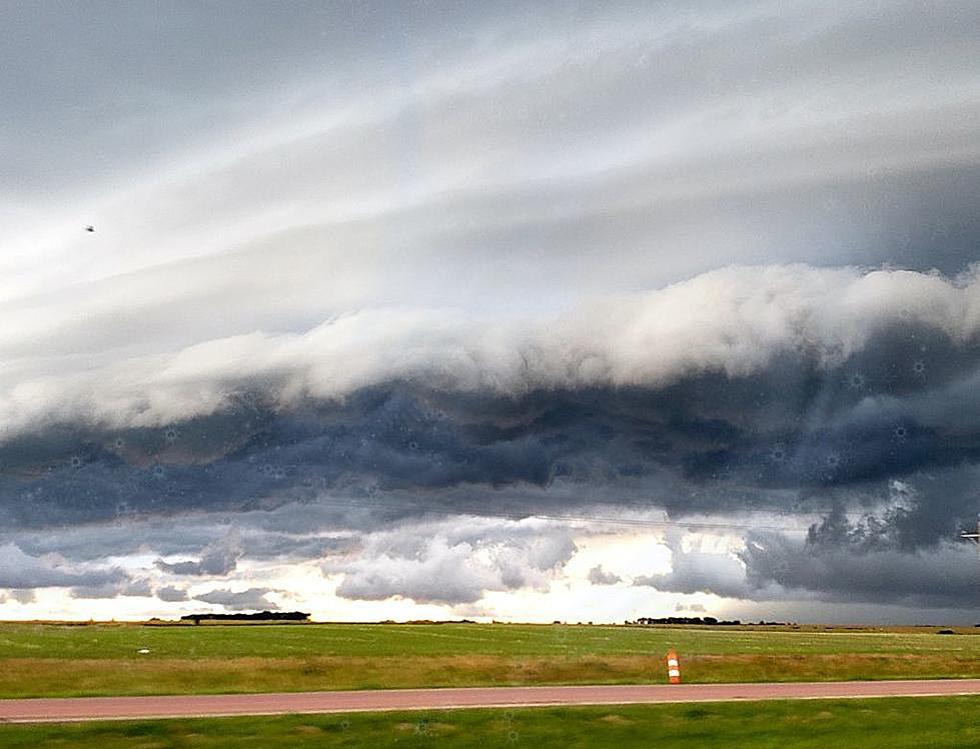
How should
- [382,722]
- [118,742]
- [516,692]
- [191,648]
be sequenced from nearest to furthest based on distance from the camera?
[118,742], [382,722], [516,692], [191,648]

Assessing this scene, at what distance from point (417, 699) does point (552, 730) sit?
33.3 feet

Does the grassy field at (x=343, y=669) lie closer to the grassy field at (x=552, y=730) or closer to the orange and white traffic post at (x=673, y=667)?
the orange and white traffic post at (x=673, y=667)

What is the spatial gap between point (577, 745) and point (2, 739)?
16055mm

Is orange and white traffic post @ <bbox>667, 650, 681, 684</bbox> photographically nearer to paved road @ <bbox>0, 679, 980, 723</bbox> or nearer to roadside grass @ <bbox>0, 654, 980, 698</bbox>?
paved road @ <bbox>0, 679, 980, 723</bbox>

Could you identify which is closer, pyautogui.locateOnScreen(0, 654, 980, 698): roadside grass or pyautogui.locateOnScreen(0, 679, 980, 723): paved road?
pyautogui.locateOnScreen(0, 679, 980, 723): paved road

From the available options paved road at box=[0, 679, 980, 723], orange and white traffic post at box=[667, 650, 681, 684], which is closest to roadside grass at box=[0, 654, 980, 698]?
orange and white traffic post at box=[667, 650, 681, 684]

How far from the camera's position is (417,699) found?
39875 millimetres

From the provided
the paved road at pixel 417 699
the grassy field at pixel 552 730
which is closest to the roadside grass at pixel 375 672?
the paved road at pixel 417 699

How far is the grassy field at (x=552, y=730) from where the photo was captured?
28.6 m

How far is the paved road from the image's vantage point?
1347 inches

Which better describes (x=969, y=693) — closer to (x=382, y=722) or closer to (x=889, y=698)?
(x=889, y=698)

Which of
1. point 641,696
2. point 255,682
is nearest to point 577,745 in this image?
point 641,696

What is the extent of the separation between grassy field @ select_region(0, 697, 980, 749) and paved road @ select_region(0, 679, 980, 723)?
97.9 inches

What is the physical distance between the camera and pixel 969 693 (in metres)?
44.1
